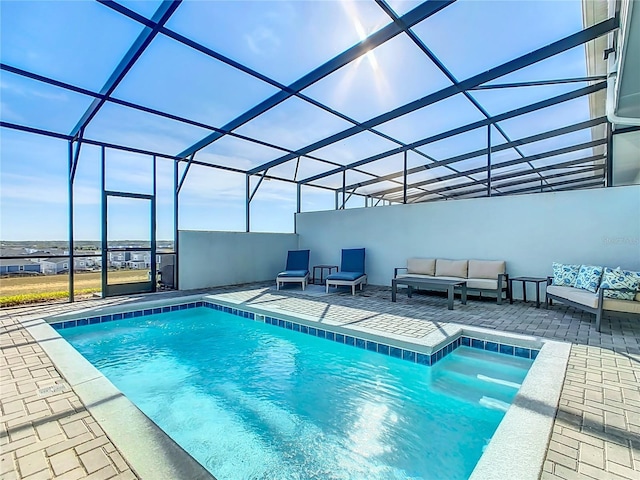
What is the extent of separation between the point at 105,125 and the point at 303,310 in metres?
5.06

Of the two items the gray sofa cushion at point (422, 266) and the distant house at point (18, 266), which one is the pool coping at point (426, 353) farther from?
the gray sofa cushion at point (422, 266)

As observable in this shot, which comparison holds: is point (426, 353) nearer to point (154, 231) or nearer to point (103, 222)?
point (154, 231)

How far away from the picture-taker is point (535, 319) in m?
4.71

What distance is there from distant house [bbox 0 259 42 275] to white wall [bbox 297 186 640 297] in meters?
6.87

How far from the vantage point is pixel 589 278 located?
4828 mm

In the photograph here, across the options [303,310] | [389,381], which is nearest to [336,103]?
[303,310]

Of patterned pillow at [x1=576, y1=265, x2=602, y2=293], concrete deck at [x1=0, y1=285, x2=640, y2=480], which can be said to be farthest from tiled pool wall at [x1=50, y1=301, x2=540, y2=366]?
patterned pillow at [x1=576, y1=265, x2=602, y2=293]

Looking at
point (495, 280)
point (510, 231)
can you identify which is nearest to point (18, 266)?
point (495, 280)

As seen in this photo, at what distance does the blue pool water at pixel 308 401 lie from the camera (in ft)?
7.18

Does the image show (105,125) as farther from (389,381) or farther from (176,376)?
(389,381)

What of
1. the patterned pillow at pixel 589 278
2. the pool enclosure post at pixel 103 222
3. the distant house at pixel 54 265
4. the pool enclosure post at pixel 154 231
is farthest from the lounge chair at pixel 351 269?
the distant house at pixel 54 265

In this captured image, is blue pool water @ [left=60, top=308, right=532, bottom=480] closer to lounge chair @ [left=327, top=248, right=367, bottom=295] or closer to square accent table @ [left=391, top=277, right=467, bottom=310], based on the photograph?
square accent table @ [left=391, top=277, right=467, bottom=310]

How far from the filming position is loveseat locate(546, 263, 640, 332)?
398 centimetres

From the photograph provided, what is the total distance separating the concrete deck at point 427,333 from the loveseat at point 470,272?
84 cm
